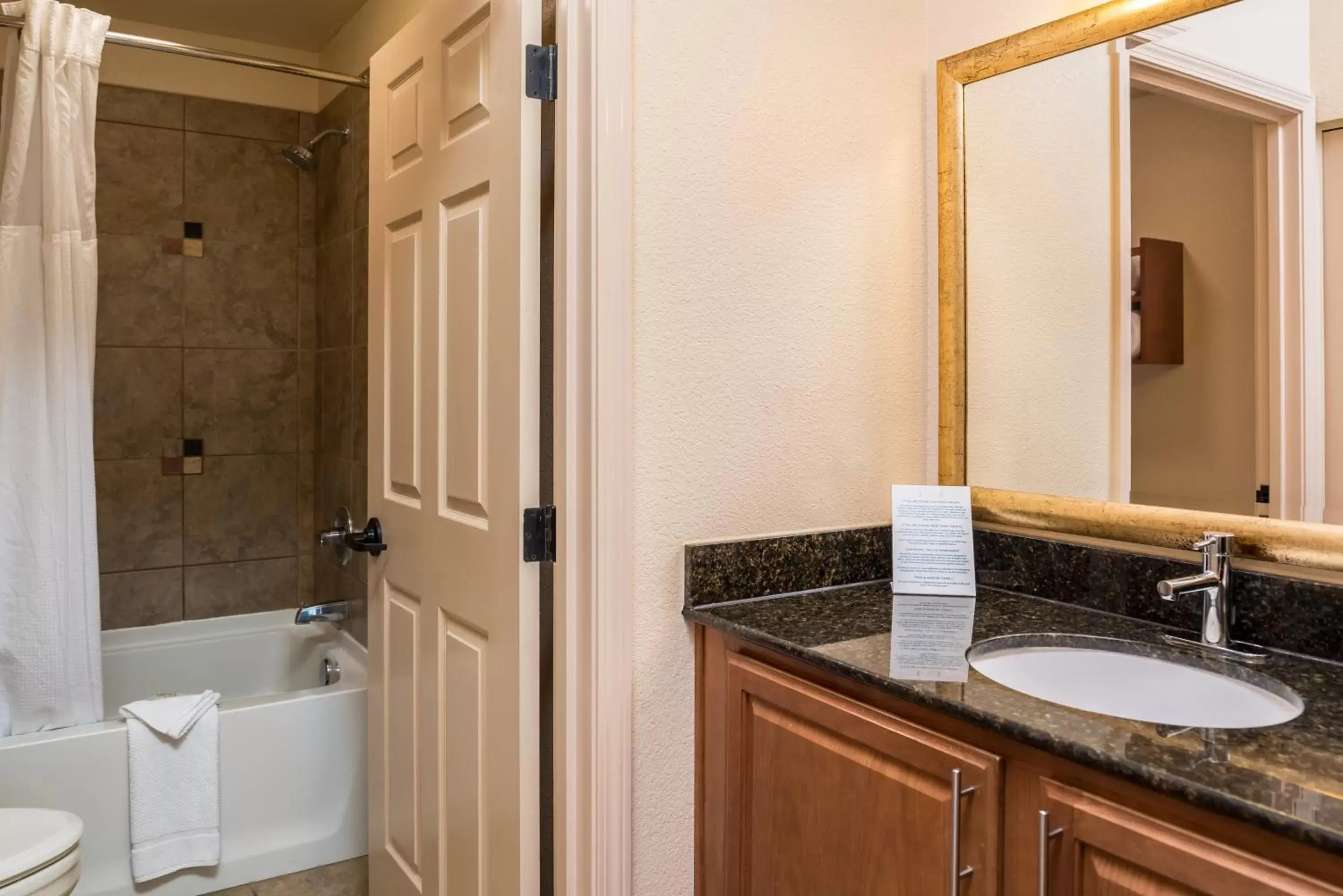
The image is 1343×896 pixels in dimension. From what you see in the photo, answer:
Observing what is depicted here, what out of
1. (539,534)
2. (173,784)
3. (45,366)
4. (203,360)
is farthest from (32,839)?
(203,360)

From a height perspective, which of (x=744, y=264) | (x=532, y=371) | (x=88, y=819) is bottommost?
(x=88, y=819)

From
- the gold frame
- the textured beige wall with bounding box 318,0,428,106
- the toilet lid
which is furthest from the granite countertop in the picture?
the textured beige wall with bounding box 318,0,428,106

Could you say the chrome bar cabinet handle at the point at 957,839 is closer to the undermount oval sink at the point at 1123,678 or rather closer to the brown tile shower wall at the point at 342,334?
the undermount oval sink at the point at 1123,678

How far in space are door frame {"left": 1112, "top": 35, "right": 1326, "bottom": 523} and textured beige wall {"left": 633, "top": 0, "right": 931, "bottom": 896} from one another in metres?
0.56

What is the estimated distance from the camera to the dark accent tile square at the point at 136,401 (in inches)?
117

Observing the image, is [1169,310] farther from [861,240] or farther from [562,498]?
[562,498]

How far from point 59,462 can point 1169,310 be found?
7.45 feet

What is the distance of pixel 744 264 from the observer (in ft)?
4.99

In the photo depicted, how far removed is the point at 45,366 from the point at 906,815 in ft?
6.73

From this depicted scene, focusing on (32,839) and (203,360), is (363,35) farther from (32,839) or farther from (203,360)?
(32,839)

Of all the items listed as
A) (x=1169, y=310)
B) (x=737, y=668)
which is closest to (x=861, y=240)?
(x=1169, y=310)

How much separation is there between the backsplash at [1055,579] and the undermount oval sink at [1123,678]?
0.12 metres

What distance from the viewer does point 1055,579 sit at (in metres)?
1.53

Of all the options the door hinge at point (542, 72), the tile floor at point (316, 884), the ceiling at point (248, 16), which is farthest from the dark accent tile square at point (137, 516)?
the door hinge at point (542, 72)
